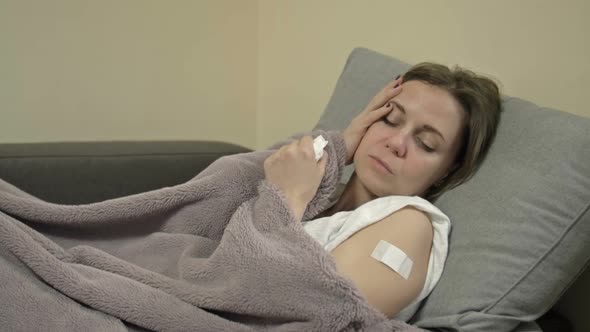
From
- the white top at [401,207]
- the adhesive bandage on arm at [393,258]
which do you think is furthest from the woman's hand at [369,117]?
the adhesive bandage on arm at [393,258]

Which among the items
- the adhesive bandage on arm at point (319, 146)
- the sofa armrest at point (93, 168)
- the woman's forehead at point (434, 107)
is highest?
the woman's forehead at point (434, 107)

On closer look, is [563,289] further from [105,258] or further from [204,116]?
[204,116]

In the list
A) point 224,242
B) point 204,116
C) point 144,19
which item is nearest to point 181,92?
point 204,116

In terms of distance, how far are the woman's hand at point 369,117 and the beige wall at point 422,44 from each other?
0.24 metres

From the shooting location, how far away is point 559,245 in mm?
754

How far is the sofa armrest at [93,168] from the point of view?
112 centimetres

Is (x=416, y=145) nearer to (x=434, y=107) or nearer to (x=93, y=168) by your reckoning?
(x=434, y=107)

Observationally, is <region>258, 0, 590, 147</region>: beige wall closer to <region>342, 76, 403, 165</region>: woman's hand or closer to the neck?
<region>342, 76, 403, 165</region>: woman's hand

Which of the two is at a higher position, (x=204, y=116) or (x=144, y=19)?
(x=144, y=19)

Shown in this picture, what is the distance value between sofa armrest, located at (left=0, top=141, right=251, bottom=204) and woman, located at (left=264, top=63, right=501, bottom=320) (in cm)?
38

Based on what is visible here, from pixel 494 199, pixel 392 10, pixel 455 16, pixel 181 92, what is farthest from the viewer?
pixel 181 92

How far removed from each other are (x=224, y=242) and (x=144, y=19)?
1.11 m

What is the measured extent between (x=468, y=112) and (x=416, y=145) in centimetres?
12

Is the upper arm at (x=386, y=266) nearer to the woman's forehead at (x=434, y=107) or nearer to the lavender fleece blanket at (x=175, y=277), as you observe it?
the lavender fleece blanket at (x=175, y=277)
